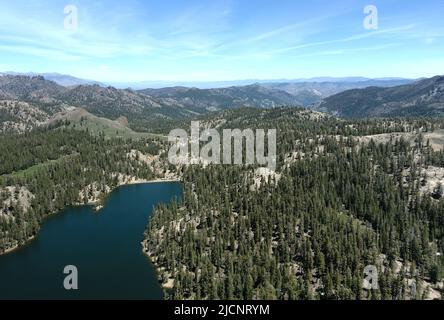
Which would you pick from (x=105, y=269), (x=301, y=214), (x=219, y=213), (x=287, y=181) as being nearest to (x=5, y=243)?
(x=105, y=269)

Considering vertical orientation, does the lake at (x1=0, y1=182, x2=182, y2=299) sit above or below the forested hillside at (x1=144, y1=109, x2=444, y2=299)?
below

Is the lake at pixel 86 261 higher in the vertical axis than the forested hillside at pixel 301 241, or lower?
lower

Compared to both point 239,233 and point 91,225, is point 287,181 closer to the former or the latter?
point 239,233

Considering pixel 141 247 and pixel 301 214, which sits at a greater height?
pixel 301 214

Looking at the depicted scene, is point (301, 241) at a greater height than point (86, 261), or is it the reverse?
point (301, 241)

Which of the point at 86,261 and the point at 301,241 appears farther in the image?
the point at 86,261

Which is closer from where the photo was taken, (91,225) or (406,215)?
(406,215)

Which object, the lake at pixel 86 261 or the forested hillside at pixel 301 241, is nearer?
the forested hillside at pixel 301 241

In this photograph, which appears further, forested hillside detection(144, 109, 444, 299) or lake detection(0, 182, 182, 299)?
lake detection(0, 182, 182, 299)
